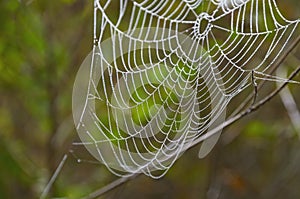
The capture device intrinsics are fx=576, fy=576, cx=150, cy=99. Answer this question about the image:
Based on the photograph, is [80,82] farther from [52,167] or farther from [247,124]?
[247,124]

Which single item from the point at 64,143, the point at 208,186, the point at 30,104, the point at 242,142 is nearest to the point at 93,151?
the point at 64,143

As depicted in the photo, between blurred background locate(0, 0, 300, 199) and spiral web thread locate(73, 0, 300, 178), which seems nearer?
spiral web thread locate(73, 0, 300, 178)

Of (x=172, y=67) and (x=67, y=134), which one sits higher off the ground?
(x=172, y=67)

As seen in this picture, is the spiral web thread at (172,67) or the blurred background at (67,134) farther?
the blurred background at (67,134)
